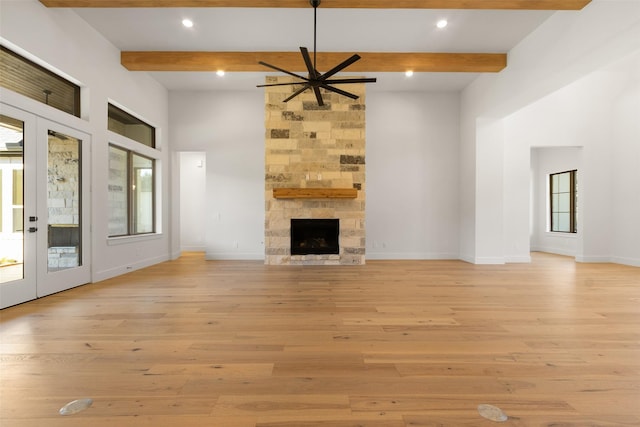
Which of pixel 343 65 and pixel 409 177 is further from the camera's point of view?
pixel 409 177

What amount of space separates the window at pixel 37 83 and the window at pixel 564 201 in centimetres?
1004

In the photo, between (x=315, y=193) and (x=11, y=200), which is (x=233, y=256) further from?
(x=11, y=200)

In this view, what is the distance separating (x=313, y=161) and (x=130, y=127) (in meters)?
3.32

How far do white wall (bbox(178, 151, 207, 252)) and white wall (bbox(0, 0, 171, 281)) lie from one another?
2.18 meters

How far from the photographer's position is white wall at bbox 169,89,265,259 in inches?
263

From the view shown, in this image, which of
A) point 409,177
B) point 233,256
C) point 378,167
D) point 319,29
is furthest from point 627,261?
point 233,256

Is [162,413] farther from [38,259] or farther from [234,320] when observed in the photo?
[38,259]

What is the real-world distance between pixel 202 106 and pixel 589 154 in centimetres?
826

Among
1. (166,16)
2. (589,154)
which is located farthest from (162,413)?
(589,154)

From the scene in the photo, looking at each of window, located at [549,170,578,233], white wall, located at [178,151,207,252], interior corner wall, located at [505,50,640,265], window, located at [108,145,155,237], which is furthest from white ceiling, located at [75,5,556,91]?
window, located at [549,170,578,233]

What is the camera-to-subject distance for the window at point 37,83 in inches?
126

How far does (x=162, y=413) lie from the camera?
1.46 meters

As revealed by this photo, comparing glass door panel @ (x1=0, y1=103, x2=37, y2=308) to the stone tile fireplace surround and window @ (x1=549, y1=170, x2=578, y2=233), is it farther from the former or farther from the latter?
window @ (x1=549, y1=170, x2=578, y2=233)

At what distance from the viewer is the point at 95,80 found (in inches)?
175
